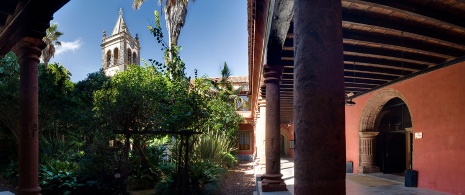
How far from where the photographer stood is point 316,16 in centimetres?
190

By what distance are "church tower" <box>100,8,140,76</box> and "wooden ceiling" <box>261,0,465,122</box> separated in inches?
1480

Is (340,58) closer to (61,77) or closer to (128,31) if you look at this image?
(61,77)

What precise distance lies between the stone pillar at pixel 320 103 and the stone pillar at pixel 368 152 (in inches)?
451

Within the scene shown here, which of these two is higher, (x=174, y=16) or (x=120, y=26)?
(x=120, y=26)

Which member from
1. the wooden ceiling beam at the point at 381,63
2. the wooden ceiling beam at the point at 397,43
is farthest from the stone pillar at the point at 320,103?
the wooden ceiling beam at the point at 381,63

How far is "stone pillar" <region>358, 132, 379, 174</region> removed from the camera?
489 inches

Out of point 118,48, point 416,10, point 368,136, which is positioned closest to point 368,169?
point 368,136

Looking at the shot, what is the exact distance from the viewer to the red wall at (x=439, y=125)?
7.48 meters

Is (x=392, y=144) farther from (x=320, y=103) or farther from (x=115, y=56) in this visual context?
(x=115, y=56)

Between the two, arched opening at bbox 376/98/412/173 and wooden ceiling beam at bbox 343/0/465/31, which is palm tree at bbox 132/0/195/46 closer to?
arched opening at bbox 376/98/412/173

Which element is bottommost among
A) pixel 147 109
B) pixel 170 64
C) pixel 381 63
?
pixel 147 109

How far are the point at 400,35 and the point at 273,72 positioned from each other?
2.47m

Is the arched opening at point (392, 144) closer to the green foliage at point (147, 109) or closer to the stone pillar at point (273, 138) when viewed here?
the stone pillar at point (273, 138)

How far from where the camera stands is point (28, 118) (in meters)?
5.26
